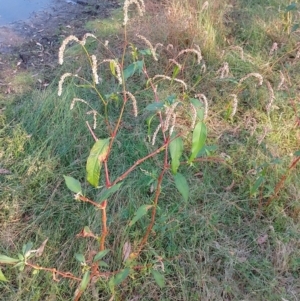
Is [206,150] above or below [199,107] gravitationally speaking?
below

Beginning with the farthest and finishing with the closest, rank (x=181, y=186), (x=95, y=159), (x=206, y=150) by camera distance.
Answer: (x=206, y=150), (x=181, y=186), (x=95, y=159)

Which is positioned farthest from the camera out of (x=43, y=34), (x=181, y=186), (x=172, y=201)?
(x=43, y=34)

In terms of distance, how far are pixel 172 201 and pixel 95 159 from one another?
83 cm

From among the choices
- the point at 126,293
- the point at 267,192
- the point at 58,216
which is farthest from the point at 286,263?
the point at 58,216

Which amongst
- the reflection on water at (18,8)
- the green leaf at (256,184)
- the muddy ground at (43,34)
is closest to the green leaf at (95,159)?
the green leaf at (256,184)

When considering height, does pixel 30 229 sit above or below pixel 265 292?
above

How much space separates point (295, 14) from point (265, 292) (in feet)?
7.56

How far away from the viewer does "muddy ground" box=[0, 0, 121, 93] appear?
280 cm

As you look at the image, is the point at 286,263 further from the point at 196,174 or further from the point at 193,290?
the point at 196,174

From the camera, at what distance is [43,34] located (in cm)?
319

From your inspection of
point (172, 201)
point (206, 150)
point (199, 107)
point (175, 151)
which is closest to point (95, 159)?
point (175, 151)

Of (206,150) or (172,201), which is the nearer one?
(206,150)

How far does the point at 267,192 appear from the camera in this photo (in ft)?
6.63

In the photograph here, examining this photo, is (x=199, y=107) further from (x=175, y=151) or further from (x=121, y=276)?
(x=121, y=276)
